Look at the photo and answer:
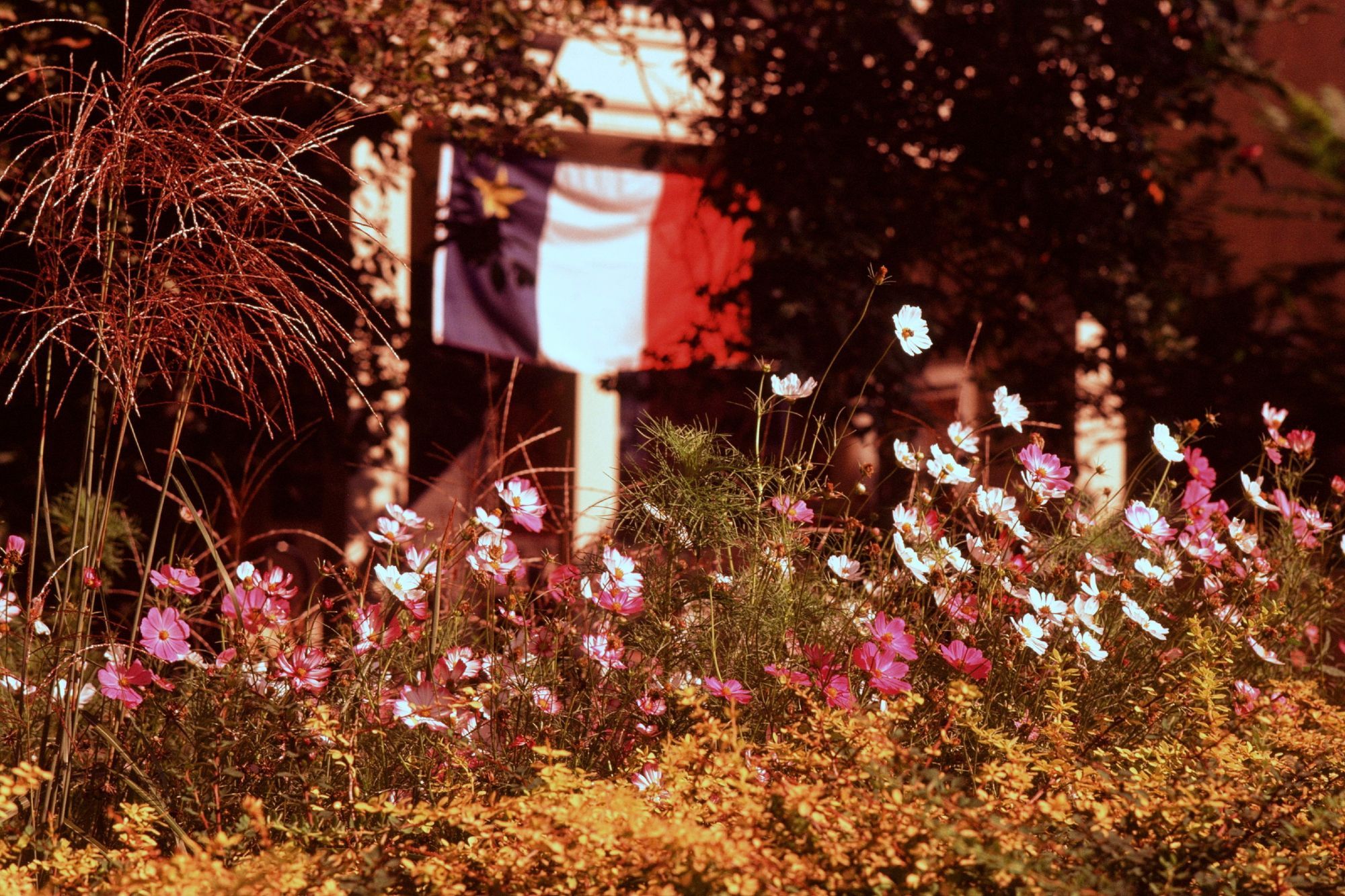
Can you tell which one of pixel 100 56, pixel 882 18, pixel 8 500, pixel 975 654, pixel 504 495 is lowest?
pixel 8 500

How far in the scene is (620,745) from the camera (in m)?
2.05

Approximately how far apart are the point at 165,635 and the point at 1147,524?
5.05 ft

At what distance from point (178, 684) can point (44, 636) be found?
41 centimetres

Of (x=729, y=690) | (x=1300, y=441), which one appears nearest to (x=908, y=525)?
(x=729, y=690)

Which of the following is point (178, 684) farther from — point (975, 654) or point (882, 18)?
point (882, 18)

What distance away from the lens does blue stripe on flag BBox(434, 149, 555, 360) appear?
4562mm

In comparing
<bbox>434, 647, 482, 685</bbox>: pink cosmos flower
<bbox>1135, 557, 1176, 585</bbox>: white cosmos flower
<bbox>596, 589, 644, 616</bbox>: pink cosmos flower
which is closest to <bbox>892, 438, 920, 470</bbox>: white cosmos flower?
<bbox>1135, 557, 1176, 585</bbox>: white cosmos flower

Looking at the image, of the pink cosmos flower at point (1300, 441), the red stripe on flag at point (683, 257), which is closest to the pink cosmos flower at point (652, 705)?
the pink cosmos flower at point (1300, 441)

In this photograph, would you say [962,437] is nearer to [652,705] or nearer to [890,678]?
[890,678]

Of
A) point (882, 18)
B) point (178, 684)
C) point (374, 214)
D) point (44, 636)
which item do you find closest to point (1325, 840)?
point (178, 684)

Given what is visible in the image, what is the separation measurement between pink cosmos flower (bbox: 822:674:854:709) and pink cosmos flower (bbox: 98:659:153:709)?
0.95 meters

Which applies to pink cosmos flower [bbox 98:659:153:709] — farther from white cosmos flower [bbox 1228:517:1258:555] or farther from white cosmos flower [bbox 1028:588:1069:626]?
white cosmos flower [bbox 1228:517:1258:555]

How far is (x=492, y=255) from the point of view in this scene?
4.66m

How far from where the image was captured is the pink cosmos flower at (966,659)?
193cm
